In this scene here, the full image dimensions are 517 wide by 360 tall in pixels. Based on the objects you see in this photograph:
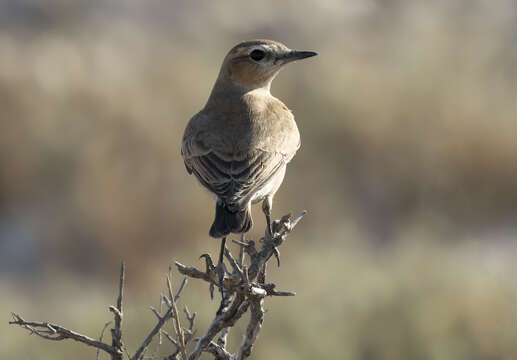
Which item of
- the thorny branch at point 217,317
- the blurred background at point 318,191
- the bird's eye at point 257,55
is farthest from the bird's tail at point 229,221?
the blurred background at point 318,191

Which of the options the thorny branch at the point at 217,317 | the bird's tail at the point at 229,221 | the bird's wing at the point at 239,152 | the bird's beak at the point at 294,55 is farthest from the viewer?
the bird's beak at the point at 294,55

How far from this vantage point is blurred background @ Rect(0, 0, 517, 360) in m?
7.99

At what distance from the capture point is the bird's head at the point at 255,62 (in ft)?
18.3

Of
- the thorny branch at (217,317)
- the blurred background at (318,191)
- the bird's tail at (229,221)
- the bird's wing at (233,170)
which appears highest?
the blurred background at (318,191)

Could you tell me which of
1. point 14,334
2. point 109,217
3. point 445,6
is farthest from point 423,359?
point 445,6

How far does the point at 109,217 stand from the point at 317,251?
119 inches

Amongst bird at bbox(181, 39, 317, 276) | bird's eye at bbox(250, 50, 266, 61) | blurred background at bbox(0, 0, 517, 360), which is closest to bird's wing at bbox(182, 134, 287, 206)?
bird at bbox(181, 39, 317, 276)

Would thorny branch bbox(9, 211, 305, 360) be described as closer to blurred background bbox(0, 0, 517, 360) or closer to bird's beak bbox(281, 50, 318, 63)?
bird's beak bbox(281, 50, 318, 63)

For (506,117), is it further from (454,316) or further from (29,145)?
(29,145)

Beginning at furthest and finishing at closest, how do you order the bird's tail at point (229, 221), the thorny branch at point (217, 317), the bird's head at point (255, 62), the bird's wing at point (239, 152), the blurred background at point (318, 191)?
the blurred background at point (318, 191) → the bird's head at point (255, 62) → the bird's wing at point (239, 152) → the bird's tail at point (229, 221) → the thorny branch at point (217, 317)

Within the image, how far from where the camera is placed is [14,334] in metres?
9.07

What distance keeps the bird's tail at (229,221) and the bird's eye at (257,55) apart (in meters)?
1.46

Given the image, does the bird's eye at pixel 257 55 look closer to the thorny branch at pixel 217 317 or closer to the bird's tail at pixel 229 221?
the bird's tail at pixel 229 221

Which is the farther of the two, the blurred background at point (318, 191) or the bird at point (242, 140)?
the blurred background at point (318, 191)
